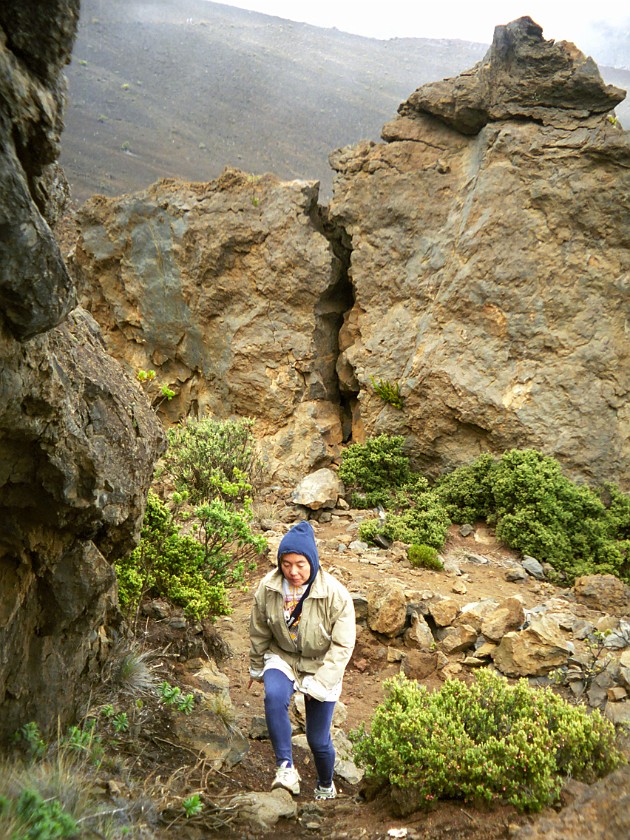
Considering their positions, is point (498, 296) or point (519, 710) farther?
point (498, 296)

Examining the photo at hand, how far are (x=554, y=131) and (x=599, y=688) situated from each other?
8.55m

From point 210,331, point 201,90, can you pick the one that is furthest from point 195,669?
point 201,90

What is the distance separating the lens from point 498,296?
10.9 metres

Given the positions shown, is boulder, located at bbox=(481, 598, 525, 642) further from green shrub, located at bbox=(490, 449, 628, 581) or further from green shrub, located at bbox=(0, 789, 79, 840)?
green shrub, located at bbox=(0, 789, 79, 840)

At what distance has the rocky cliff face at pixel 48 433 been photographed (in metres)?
2.22

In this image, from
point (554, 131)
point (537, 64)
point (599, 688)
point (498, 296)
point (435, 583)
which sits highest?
point (537, 64)

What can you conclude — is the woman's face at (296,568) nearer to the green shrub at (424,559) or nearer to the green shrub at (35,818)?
the green shrub at (35,818)

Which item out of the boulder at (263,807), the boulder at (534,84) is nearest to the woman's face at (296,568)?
the boulder at (263,807)

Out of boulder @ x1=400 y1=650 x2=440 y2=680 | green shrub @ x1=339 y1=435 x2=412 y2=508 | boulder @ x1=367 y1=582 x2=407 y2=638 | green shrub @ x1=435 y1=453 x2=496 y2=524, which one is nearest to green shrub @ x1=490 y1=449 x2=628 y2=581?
green shrub @ x1=435 y1=453 x2=496 y2=524

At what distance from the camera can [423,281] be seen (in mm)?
11867

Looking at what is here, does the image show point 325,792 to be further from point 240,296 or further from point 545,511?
point 240,296

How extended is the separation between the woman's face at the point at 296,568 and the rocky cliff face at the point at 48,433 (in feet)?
2.86

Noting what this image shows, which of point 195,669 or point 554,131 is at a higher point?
point 554,131

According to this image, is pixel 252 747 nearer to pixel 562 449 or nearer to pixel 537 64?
pixel 562 449
